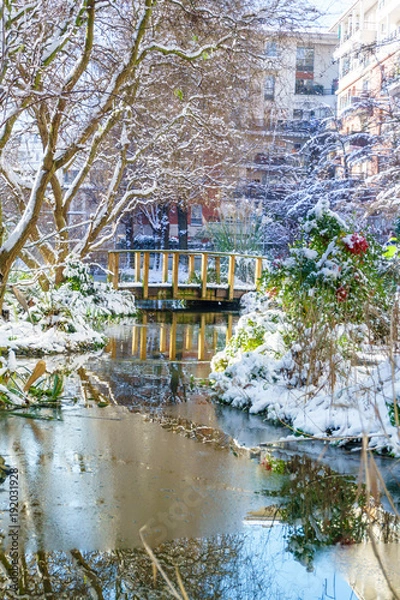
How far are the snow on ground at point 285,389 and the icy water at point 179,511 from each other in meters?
0.23

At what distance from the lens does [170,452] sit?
5.21 metres

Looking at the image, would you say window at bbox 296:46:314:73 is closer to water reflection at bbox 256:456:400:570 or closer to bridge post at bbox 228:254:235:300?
bridge post at bbox 228:254:235:300

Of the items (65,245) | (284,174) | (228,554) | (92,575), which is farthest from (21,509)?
(284,174)

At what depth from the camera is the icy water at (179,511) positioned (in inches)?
121

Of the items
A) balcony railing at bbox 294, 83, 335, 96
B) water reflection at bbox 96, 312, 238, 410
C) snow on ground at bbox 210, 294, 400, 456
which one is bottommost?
water reflection at bbox 96, 312, 238, 410

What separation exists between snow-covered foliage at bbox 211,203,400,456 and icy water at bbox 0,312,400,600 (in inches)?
15.1

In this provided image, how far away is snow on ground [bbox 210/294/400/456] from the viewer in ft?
18.3

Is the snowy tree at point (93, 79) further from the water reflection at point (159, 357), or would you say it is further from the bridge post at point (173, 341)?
the bridge post at point (173, 341)

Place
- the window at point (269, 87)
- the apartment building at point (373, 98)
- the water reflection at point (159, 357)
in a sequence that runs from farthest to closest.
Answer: the apartment building at point (373, 98) < the window at point (269, 87) < the water reflection at point (159, 357)

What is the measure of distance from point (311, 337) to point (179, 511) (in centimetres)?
311

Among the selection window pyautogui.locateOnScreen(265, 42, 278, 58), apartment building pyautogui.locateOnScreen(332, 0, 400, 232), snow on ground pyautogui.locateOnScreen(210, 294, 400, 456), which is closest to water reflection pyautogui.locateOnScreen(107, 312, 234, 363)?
snow on ground pyautogui.locateOnScreen(210, 294, 400, 456)

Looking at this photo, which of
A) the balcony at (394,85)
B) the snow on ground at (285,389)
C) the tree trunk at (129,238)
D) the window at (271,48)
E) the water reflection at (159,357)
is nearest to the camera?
the snow on ground at (285,389)

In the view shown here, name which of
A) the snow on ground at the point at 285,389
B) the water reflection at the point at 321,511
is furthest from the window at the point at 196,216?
the water reflection at the point at 321,511

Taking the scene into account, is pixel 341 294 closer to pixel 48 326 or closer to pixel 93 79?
pixel 48 326
